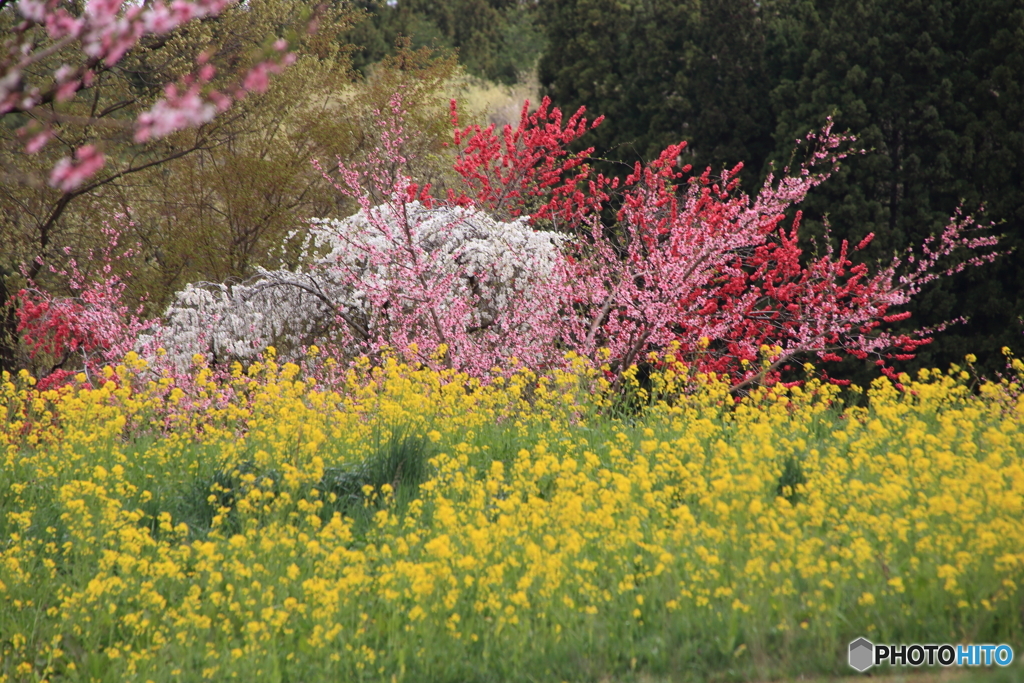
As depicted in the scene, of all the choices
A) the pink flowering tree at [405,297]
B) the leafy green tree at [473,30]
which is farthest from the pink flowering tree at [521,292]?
the leafy green tree at [473,30]

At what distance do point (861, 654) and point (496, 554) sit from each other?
172cm

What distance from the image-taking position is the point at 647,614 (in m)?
4.11

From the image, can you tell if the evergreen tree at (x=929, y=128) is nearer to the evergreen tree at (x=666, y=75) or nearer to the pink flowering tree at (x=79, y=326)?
the evergreen tree at (x=666, y=75)

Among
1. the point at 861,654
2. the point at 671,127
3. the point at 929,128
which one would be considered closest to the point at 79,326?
the point at 861,654

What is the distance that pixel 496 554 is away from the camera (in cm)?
441

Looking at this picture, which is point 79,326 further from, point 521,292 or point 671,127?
point 671,127

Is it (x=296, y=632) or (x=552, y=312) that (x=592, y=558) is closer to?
(x=296, y=632)

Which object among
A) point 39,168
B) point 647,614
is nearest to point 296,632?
point 647,614

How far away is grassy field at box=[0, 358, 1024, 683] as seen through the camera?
3809 mm

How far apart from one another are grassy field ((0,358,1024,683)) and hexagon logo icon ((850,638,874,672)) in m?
0.05

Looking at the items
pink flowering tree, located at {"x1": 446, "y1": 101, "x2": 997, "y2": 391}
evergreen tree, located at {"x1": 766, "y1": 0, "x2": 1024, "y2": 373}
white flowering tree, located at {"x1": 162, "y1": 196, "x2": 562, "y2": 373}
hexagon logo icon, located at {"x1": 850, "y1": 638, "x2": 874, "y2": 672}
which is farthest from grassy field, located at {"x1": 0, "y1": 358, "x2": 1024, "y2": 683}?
evergreen tree, located at {"x1": 766, "y1": 0, "x2": 1024, "y2": 373}

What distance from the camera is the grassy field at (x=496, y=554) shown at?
12.5ft

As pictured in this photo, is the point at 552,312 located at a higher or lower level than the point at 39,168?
lower

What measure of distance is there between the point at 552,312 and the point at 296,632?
192 inches
